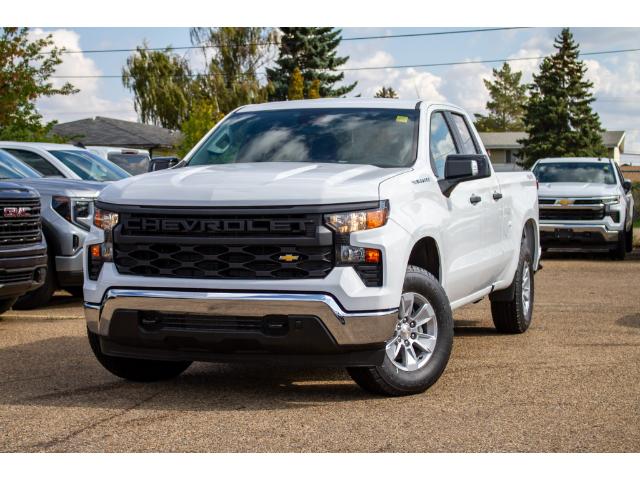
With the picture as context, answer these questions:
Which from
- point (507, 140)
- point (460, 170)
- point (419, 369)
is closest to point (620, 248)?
point (460, 170)

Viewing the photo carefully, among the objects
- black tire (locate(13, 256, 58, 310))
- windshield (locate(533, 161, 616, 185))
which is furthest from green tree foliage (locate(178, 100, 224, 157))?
black tire (locate(13, 256, 58, 310))

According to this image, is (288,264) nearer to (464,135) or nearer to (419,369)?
(419,369)

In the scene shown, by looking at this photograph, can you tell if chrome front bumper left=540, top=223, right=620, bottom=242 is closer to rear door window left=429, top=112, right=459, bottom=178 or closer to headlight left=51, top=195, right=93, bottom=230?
headlight left=51, top=195, right=93, bottom=230

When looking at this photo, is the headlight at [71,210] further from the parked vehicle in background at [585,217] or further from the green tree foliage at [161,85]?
the green tree foliage at [161,85]

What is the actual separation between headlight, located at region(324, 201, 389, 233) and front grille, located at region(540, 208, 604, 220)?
13.4 metres

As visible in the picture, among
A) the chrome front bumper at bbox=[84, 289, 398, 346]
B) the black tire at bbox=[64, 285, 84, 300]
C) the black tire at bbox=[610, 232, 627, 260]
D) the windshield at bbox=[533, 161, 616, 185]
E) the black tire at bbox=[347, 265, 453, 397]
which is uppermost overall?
the chrome front bumper at bbox=[84, 289, 398, 346]

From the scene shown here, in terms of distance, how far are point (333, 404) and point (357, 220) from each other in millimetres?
1165

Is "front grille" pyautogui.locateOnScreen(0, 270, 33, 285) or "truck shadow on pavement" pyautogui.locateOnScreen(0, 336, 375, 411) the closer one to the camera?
"truck shadow on pavement" pyautogui.locateOnScreen(0, 336, 375, 411)

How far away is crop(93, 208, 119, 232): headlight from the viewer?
6.43 m

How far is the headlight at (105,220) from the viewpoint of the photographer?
643 centimetres

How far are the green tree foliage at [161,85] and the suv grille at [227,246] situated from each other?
55.2 m

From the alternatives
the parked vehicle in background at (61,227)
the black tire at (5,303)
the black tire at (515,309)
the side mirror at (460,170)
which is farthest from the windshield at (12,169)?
the side mirror at (460,170)

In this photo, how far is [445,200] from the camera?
7.20 meters

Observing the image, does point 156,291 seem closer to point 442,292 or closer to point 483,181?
point 442,292
